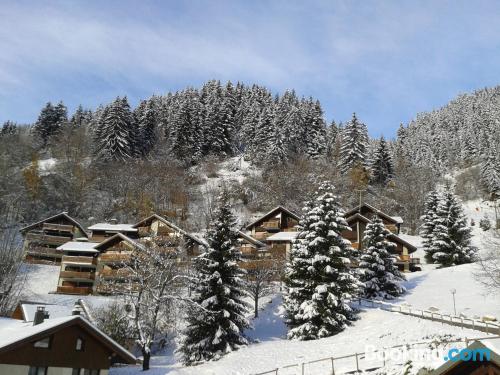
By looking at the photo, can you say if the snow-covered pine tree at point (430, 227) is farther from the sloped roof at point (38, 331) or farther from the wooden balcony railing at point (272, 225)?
the sloped roof at point (38, 331)

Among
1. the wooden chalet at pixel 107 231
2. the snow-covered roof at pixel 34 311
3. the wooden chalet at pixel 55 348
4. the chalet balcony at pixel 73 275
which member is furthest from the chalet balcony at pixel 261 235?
the wooden chalet at pixel 55 348

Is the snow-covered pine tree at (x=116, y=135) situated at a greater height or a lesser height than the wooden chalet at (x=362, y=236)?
greater

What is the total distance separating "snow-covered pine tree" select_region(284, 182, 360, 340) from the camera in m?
34.0

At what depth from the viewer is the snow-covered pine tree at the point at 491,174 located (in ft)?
322

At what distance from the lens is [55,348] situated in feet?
82.2

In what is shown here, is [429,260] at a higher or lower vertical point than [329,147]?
lower

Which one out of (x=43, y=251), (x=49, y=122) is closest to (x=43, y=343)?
(x=43, y=251)

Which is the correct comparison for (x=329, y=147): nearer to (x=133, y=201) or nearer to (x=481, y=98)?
(x=133, y=201)

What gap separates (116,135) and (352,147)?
4877 cm

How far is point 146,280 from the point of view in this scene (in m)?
36.5

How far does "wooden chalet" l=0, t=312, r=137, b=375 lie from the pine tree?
76669 mm

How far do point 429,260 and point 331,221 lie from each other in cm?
3122

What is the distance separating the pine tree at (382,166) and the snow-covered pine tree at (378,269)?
50.5 metres

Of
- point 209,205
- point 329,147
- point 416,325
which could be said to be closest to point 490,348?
point 416,325
